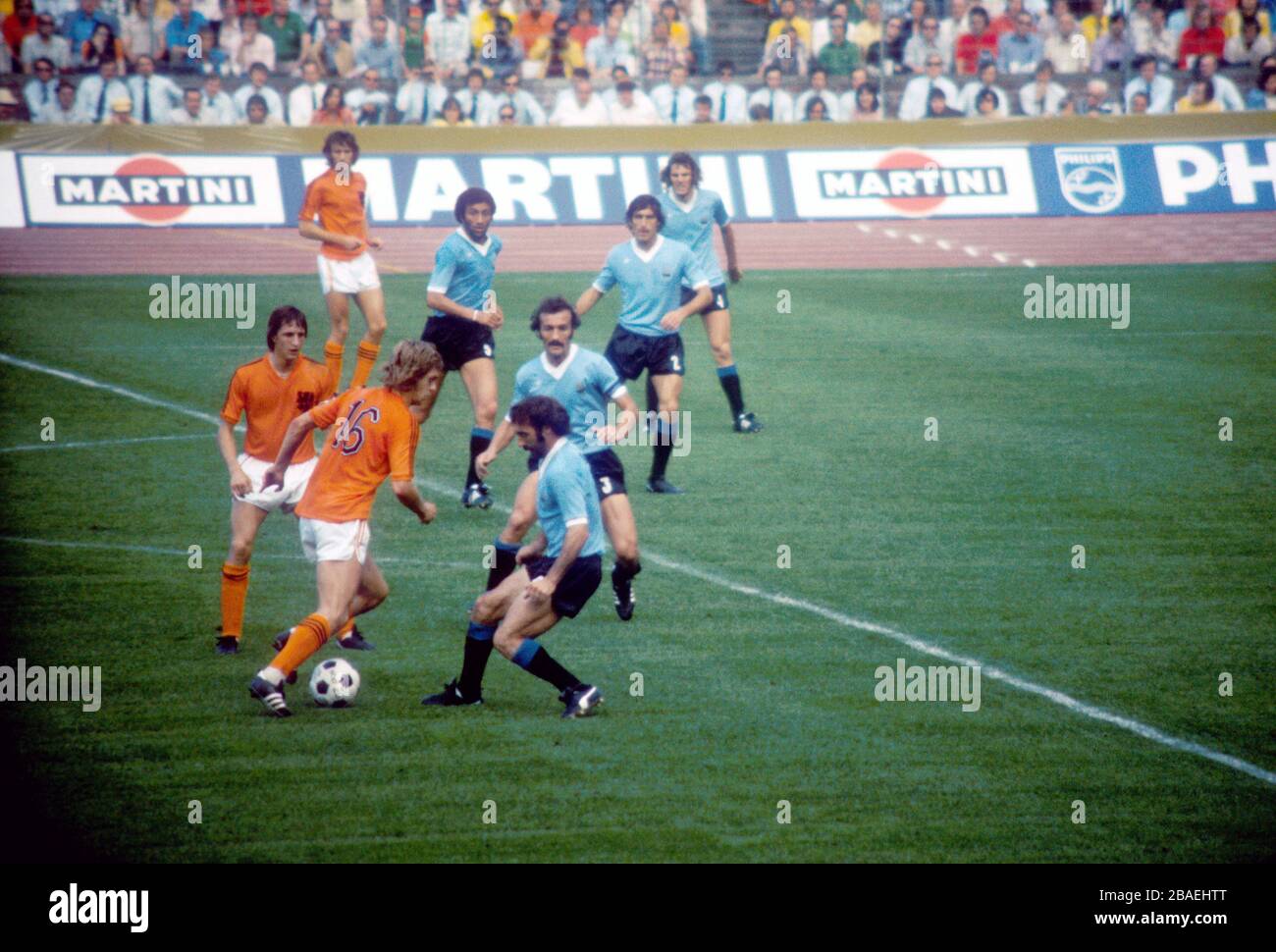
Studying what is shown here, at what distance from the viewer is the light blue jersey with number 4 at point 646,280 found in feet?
45.5

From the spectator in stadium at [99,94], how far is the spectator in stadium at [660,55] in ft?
25.6

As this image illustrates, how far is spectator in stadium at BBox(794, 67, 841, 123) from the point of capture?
26.3 m

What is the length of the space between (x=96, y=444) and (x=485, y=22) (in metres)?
13.9

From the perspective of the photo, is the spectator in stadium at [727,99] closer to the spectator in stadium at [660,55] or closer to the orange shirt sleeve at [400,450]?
the spectator in stadium at [660,55]

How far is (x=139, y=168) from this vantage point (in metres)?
24.0

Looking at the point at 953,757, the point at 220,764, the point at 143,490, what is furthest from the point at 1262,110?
the point at 220,764

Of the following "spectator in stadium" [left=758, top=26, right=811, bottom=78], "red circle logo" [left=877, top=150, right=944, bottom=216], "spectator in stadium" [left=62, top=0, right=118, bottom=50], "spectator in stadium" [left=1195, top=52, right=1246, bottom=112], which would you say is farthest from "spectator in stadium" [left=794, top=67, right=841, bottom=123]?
"spectator in stadium" [left=62, top=0, right=118, bottom=50]

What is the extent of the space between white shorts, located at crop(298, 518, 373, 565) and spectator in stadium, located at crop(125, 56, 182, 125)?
57.2ft

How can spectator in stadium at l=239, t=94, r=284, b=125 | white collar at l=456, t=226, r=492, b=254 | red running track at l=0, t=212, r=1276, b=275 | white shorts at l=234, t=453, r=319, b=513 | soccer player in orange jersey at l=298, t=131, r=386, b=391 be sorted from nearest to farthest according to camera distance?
white shorts at l=234, t=453, r=319, b=513 < white collar at l=456, t=226, r=492, b=254 < soccer player in orange jersey at l=298, t=131, r=386, b=391 < red running track at l=0, t=212, r=1276, b=275 < spectator in stadium at l=239, t=94, r=284, b=125

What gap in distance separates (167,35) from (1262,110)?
16.2 m

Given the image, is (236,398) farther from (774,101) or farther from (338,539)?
(774,101)

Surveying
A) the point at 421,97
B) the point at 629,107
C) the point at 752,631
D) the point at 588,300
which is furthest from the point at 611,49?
the point at 752,631

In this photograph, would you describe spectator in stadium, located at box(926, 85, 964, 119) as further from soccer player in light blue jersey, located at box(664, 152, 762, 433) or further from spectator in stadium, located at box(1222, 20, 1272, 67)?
soccer player in light blue jersey, located at box(664, 152, 762, 433)

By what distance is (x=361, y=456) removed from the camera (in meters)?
9.14
